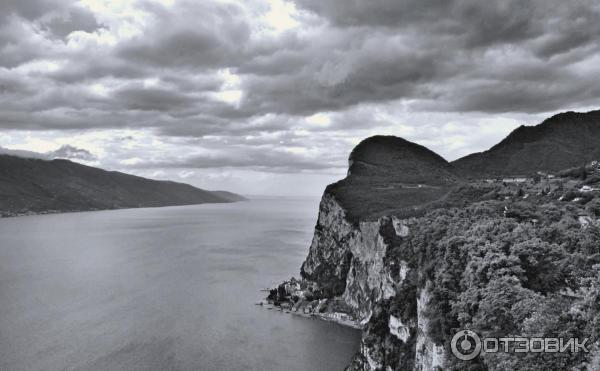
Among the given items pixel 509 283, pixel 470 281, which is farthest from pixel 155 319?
pixel 509 283

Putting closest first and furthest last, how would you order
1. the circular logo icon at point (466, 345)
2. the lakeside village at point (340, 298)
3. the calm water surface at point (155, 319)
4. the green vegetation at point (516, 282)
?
the green vegetation at point (516, 282), the circular logo icon at point (466, 345), the calm water surface at point (155, 319), the lakeside village at point (340, 298)

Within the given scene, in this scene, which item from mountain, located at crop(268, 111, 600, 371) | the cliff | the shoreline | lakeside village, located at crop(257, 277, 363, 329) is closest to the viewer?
the cliff


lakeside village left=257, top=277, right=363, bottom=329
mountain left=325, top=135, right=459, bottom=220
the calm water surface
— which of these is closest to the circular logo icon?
the calm water surface

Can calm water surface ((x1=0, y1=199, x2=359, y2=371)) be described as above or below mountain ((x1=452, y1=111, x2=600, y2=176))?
below

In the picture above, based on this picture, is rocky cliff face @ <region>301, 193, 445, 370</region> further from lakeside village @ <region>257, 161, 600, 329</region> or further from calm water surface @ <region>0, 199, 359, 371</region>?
calm water surface @ <region>0, 199, 359, 371</region>

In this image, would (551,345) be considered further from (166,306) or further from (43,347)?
(166,306)

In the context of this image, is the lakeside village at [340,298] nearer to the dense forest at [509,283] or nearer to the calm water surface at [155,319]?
the calm water surface at [155,319]

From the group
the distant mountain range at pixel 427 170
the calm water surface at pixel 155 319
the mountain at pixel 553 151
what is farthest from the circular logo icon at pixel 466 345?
the mountain at pixel 553 151
